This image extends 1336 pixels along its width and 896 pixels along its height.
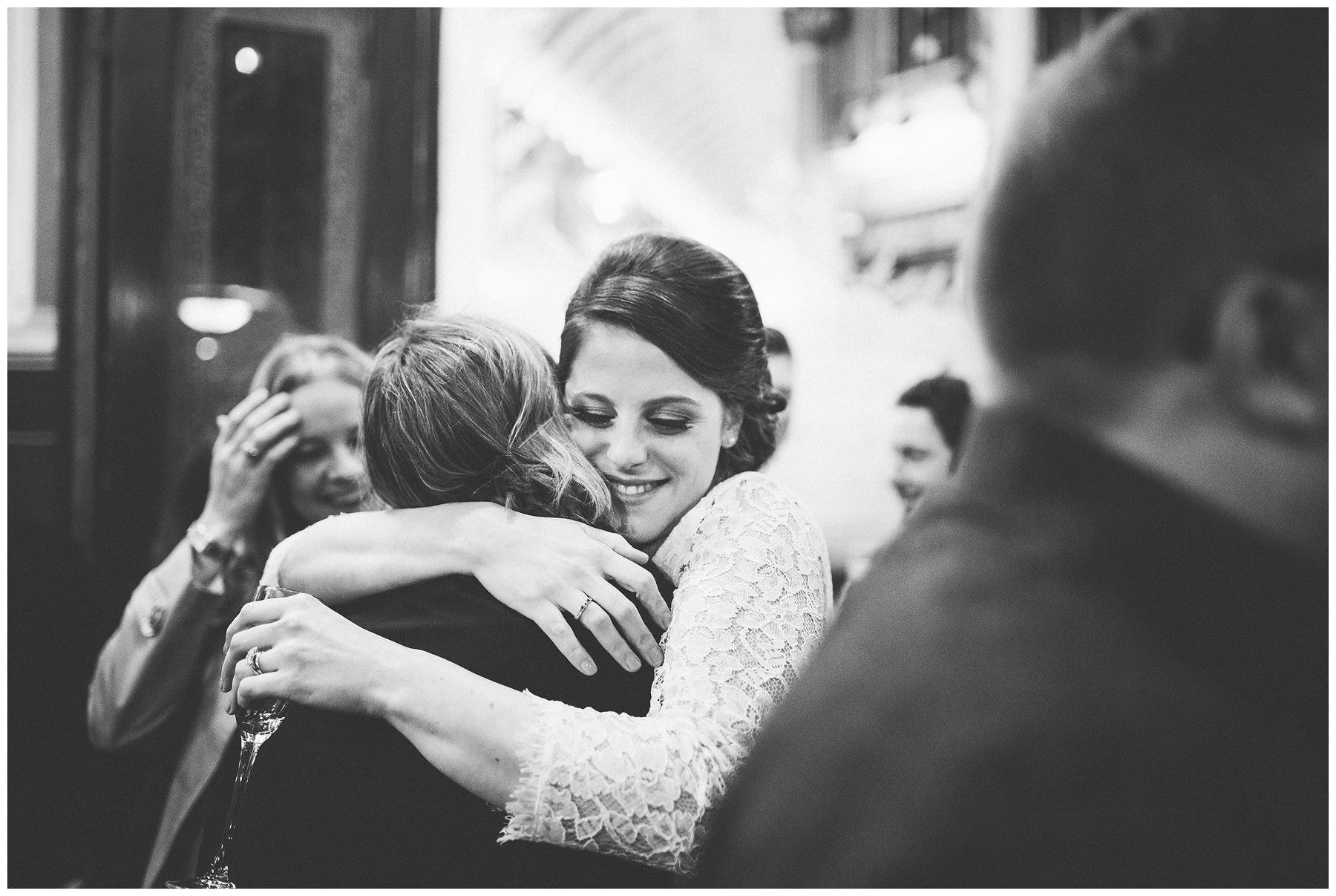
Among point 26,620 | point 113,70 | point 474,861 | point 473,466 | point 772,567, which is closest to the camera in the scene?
point 474,861

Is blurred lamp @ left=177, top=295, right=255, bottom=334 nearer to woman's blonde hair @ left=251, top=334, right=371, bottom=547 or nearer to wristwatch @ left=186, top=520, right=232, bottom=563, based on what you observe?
woman's blonde hair @ left=251, top=334, right=371, bottom=547

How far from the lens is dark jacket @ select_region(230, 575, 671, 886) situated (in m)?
0.99

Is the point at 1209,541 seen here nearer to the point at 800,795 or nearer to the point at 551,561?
the point at 800,795

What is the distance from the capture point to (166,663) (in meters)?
1.73

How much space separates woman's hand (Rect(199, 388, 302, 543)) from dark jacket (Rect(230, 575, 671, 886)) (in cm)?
80

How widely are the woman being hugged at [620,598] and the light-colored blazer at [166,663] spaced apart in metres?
0.59

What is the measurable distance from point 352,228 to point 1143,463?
2909mm

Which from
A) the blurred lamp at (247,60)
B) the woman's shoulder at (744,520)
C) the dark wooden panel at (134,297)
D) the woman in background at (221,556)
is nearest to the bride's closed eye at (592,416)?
the woman's shoulder at (744,520)

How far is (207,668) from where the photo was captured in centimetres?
182

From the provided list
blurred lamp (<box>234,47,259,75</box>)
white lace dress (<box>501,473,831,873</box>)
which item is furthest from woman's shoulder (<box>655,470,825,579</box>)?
blurred lamp (<box>234,47,259,75</box>)

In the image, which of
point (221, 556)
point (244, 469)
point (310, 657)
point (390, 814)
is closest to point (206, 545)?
point (221, 556)

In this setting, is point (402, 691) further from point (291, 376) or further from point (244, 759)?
point (291, 376)

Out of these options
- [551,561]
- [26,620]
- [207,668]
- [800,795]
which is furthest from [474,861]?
[26,620]

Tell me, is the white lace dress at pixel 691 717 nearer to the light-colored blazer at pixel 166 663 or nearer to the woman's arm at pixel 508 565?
the woman's arm at pixel 508 565
